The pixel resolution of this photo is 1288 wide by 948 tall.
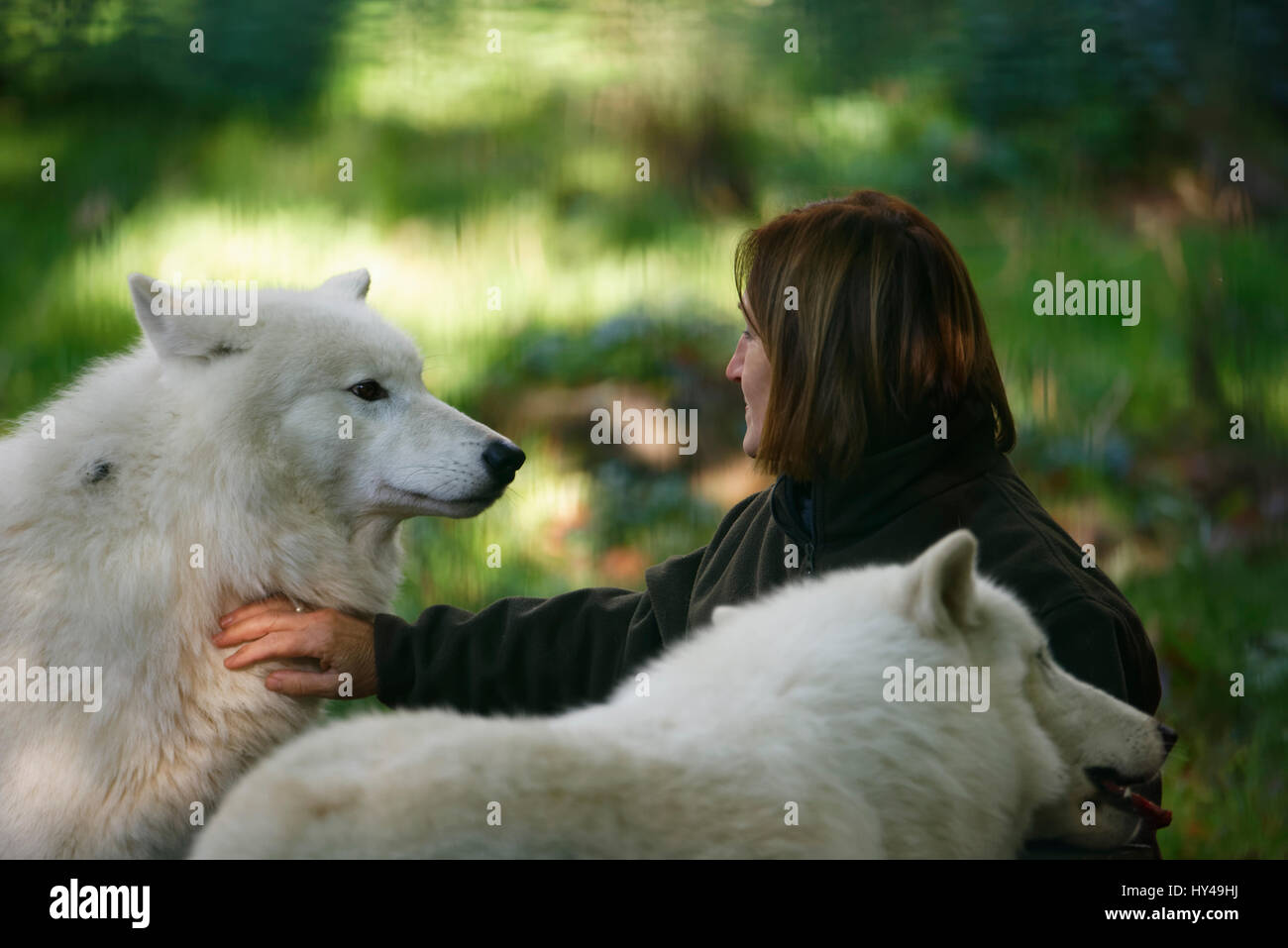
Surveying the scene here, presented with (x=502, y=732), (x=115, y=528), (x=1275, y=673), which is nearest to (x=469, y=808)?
(x=502, y=732)

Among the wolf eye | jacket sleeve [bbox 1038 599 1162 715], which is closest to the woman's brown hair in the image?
jacket sleeve [bbox 1038 599 1162 715]

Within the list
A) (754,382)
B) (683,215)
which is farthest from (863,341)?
(683,215)

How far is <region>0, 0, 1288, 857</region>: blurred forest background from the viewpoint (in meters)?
4.39

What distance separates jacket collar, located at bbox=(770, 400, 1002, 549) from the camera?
2.52 m

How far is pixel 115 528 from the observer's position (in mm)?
2453

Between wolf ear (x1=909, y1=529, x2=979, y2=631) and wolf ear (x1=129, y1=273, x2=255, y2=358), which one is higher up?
wolf ear (x1=129, y1=273, x2=255, y2=358)

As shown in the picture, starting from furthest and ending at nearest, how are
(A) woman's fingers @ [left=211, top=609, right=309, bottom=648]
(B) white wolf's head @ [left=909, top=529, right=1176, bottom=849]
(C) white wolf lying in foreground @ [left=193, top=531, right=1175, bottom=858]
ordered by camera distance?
(A) woman's fingers @ [left=211, top=609, right=309, bottom=648], (B) white wolf's head @ [left=909, top=529, right=1176, bottom=849], (C) white wolf lying in foreground @ [left=193, top=531, right=1175, bottom=858]

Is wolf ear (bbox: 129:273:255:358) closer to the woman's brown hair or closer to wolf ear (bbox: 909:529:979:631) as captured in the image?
the woman's brown hair

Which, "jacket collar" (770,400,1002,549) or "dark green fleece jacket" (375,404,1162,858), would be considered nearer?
"dark green fleece jacket" (375,404,1162,858)

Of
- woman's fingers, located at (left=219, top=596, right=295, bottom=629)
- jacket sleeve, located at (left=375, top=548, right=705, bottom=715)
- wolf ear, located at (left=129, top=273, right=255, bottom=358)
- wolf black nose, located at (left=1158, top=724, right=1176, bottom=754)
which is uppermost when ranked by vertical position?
wolf ear, located at (left=129, top=273, right=255, bottom=358)

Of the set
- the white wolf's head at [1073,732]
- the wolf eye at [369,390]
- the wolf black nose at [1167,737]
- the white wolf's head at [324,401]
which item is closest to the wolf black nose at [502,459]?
the white wolf's head at [324,401]

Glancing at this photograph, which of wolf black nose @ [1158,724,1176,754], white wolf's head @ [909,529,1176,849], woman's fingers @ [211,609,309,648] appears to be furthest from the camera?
woman's fingers @ [211,609,309,648]

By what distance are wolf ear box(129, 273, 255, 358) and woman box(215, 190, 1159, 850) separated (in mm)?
650

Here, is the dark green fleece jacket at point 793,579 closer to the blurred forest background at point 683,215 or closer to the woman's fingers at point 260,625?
the woman's fingers at point 260,625
